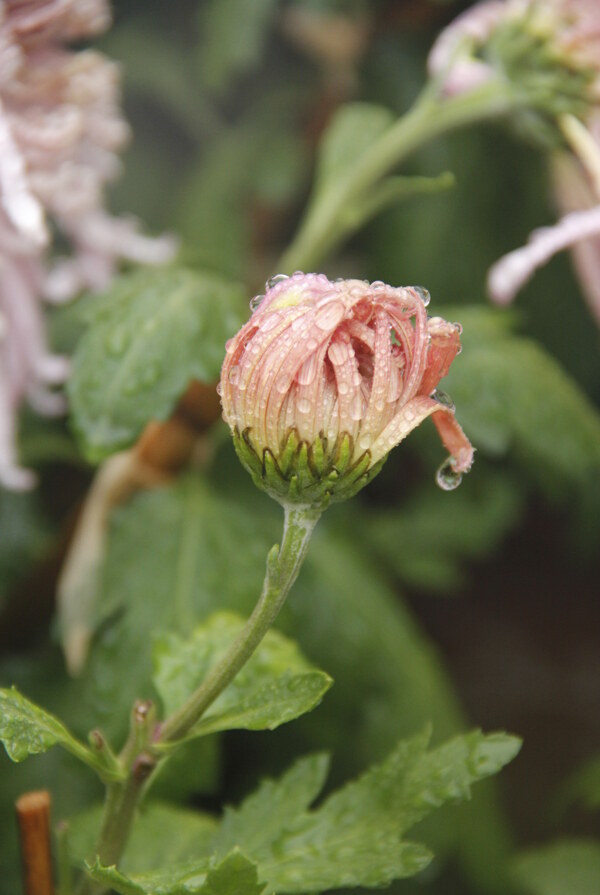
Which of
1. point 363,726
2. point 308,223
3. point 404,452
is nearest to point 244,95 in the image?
point 404,452

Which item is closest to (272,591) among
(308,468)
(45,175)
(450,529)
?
(308,468)

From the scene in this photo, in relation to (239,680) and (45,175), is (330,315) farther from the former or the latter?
(45,175)

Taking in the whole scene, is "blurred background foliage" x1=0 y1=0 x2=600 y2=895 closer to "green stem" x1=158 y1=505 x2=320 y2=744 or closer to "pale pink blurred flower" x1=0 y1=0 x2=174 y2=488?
"pale pink blurred flower" x1=0 y1=0 x2=174 y2=488

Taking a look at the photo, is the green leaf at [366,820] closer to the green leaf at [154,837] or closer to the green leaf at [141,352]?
the green leaf at [154,837]

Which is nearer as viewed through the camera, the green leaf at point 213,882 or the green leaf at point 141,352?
the green leaf at point 213,882

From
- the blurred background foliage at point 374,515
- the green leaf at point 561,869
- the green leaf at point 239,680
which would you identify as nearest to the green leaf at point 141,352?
the blurred background foliage at point 374,515

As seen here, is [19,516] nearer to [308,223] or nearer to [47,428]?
[47,428]
